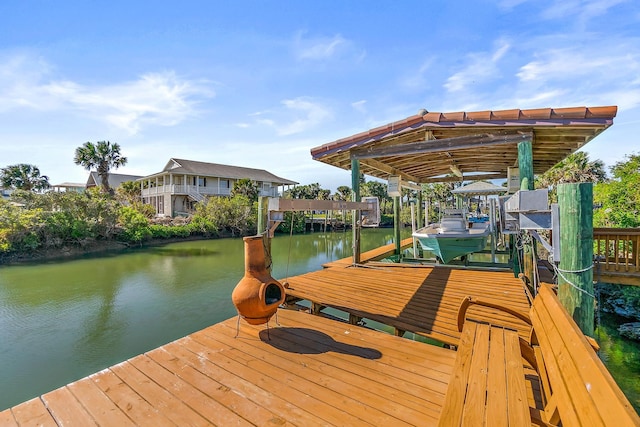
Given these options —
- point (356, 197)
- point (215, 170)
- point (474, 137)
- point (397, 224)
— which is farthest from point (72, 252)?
point (474, 137)

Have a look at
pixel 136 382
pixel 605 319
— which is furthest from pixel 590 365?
pixel 605 319

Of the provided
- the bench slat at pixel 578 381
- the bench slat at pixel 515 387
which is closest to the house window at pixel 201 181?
the bench slat at pixel 515 387

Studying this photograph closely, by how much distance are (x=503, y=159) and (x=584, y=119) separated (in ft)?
12.6

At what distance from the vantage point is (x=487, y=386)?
1.84 metres

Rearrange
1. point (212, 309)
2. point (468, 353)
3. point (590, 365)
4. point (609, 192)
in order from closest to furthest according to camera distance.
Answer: point (590, 365) < point (468, 353) < point (212, 309) < point (609, 192)

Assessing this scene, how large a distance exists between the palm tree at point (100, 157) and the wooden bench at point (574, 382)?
131 feet

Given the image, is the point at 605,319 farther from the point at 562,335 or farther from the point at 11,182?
the point at 11,182

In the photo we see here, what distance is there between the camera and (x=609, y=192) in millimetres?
10305

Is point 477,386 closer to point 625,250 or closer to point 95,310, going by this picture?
point 625,250

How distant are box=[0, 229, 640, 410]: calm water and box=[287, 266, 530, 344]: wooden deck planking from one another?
119 centimetres

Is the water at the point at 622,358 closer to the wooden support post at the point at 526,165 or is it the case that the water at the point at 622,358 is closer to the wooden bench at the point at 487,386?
the wooden support post at the point at 526,165

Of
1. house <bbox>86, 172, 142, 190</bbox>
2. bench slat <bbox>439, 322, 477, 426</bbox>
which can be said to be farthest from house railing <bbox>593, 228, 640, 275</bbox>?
house <bbox>86, 172, 142, 190</bbox>

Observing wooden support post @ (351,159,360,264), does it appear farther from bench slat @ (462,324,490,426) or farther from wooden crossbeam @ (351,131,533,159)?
bench slat @ (462,324,490,426)

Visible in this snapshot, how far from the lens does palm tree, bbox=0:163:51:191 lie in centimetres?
3634
